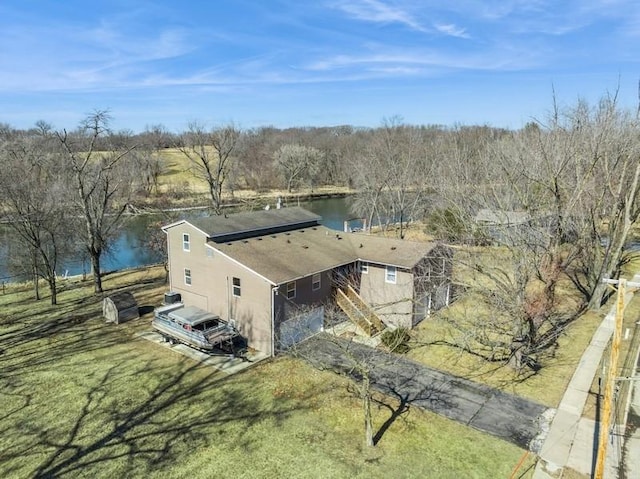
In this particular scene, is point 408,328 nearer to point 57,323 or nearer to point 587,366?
point 587,366

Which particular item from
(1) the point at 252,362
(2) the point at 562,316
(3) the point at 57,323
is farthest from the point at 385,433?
(3) the point at 57,323

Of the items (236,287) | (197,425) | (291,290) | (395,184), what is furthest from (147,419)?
(395,184)

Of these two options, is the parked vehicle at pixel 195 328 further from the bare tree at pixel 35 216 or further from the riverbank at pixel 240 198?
the riverbank at pixel 240 198

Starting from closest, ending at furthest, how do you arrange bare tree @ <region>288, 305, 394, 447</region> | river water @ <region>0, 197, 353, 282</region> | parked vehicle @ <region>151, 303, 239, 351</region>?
bare tree @ <region>288, 305, 394, 447</region>
parked vehicle @ <region>151, 303, 239, 351</region>
river water @ <region>0, 197, 353, 282</region>

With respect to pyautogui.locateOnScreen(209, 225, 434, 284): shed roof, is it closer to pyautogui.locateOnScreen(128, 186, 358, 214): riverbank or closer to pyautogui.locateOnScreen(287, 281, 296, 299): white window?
pyautogui.locateOnScreen(287, 281, 296, 299): white window

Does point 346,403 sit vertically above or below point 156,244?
below

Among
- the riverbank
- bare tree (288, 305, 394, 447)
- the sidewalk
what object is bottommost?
the sidewalk

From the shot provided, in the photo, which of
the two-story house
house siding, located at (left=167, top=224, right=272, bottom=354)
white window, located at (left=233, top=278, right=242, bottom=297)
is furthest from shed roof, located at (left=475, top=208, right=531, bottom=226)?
white window, located at (left=233, top=278, right=242, bottom=297)

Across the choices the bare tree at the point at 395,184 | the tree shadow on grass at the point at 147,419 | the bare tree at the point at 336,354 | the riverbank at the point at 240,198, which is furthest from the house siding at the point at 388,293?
the riverbank at the point at 240,198
